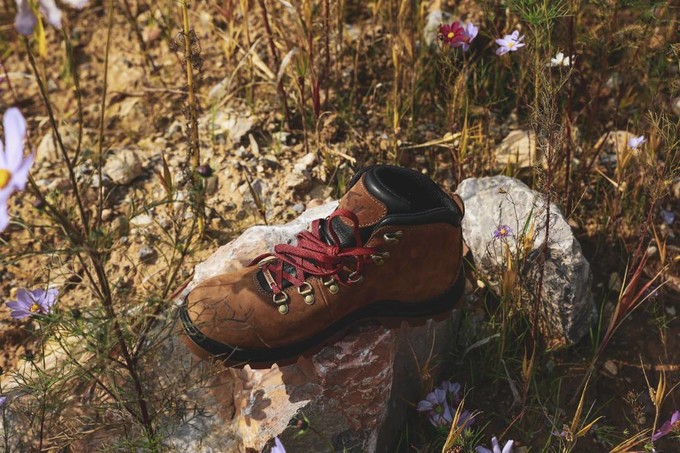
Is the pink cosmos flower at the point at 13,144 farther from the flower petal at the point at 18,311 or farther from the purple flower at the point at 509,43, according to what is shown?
the purple flower at the point at 509,43

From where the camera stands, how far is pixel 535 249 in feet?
8.52

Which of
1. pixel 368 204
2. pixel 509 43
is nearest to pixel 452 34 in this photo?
pixel 509 43

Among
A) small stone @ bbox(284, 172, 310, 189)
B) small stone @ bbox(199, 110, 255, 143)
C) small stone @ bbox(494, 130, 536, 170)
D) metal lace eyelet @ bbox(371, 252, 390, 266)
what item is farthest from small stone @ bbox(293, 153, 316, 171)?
metal lace eyelet @ bbox(371, 252, 390, 266)

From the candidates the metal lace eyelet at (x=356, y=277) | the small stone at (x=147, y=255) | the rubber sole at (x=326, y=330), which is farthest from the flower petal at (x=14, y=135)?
the small stone at (x=147, y=255)

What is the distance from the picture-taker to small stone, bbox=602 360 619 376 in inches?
106

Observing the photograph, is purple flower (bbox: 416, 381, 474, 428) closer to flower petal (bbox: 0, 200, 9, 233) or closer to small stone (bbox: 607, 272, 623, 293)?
small stone (bbox: 607, 272, 623, 293)

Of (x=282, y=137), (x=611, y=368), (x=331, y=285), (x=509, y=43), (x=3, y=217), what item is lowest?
(x=611, y=368)

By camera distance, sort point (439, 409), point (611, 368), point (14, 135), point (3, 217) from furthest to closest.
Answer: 1. point (611, 368)
2. point (439, 409)
3. point (14, 135)
4. point (3, 217)

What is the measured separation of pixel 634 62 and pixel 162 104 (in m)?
2.15

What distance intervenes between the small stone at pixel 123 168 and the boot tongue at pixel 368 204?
1.32 meters

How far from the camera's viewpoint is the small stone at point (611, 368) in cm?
271

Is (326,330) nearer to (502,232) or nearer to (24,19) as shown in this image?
(502,232)

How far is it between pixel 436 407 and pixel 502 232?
25.4 inches

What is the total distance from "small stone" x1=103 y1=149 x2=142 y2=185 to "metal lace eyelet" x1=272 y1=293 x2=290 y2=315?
1264mm
